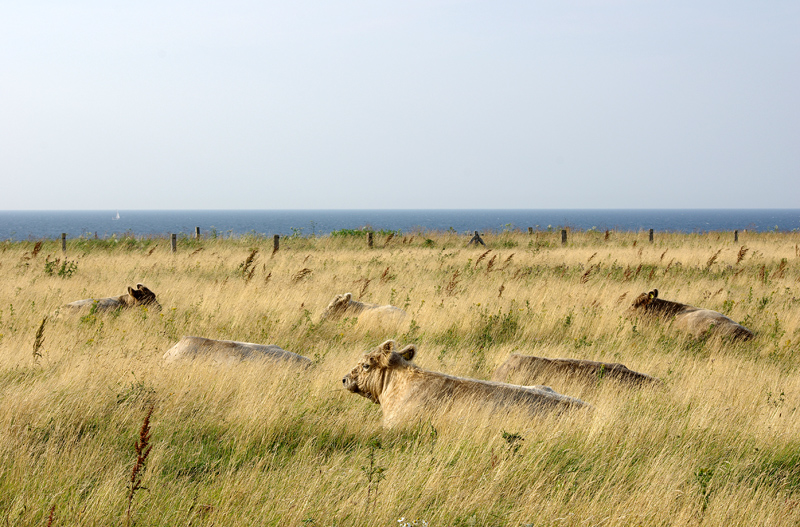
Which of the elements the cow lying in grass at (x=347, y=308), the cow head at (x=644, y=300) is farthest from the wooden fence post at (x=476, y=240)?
the cow lying in grass at (x=347, y=308)

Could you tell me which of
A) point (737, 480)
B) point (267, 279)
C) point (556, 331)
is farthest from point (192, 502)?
point (267, 279)

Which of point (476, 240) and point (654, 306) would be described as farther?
point (476, 240)

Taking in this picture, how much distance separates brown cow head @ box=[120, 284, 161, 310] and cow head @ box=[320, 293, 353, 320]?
9.86ft

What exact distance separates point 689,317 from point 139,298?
971cm

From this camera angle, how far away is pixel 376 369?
20.6 feet

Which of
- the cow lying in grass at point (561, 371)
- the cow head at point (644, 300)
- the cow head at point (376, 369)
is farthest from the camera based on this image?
the cow head at point (644, 300)

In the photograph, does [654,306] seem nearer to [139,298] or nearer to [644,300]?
[644,300]

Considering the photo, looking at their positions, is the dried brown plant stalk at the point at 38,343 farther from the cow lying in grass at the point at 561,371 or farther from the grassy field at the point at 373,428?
the cow lying in grass at the point at 561,371

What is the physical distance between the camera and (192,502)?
3.80 m

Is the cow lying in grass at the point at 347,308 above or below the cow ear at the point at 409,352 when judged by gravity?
below

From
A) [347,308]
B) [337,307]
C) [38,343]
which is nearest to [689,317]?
[347,308]

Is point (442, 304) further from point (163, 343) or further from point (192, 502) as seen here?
point (192, 502)

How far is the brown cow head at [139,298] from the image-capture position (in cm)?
1102

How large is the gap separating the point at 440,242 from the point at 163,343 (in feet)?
68.4
